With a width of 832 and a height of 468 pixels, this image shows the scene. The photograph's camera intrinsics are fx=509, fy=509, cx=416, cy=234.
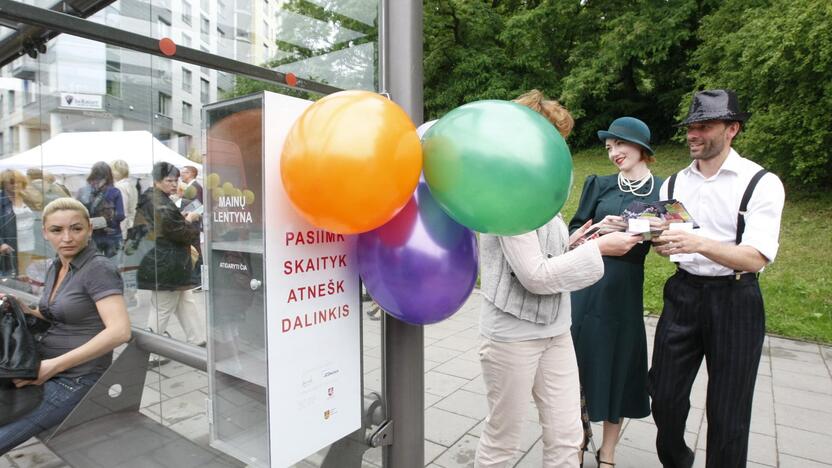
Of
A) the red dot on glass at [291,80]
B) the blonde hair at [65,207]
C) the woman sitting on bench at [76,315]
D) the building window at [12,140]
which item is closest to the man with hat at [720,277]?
the red dot on glass at [291,80]

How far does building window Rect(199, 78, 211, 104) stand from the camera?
242 cm

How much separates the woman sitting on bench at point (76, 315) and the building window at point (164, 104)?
0.99 meters

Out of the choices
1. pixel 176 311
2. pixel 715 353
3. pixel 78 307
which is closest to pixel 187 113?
pixel 78 307

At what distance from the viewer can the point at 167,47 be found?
1.53 meters

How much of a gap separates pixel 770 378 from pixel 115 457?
4.85m

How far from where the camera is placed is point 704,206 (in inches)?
95.9

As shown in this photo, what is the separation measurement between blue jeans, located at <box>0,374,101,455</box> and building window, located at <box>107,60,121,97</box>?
1876 mm

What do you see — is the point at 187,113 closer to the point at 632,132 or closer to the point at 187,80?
the point at 187,80

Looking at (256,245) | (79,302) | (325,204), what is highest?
(325,204)

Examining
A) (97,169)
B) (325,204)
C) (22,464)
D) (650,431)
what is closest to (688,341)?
(650,431)

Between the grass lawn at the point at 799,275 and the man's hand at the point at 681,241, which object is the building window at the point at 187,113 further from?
the grass lawn at the point at 799,275

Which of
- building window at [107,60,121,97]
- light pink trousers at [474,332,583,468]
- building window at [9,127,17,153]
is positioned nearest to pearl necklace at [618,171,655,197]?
light pink trousers at [474,332,583,468]

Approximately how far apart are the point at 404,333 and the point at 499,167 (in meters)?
0.77

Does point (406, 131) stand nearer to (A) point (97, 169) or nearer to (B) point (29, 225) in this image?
(A) point (97, 169)
